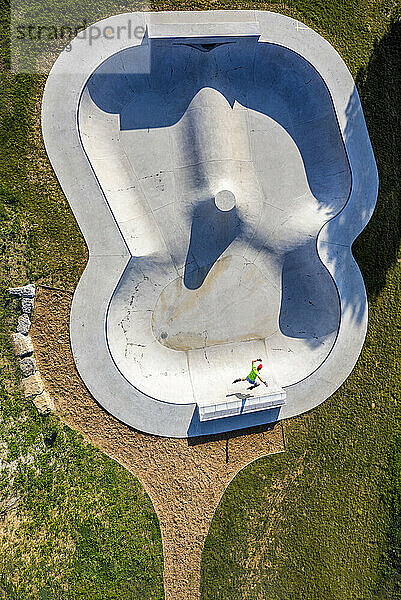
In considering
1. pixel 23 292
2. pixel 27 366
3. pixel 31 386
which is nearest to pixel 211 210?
pixel 23 292

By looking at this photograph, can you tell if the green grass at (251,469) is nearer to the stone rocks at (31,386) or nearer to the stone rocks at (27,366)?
the stone rocks at (27,366)

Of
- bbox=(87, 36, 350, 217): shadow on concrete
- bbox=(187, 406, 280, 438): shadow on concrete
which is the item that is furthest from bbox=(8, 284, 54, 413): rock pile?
bbox=(87, 36, 350, 217): shadow on concrete

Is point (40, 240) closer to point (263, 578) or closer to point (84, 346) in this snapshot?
point (84, 346)

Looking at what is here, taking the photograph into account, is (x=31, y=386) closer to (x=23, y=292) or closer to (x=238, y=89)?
(x=23, y=292)

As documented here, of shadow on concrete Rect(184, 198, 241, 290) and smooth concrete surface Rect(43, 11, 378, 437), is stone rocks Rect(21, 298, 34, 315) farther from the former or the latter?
shadow on concrete Rect(184, 198, 241, 290)

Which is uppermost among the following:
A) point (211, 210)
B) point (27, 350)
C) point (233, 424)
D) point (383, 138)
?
point (383, 138)

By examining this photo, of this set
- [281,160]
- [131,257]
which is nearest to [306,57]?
[281,160]
